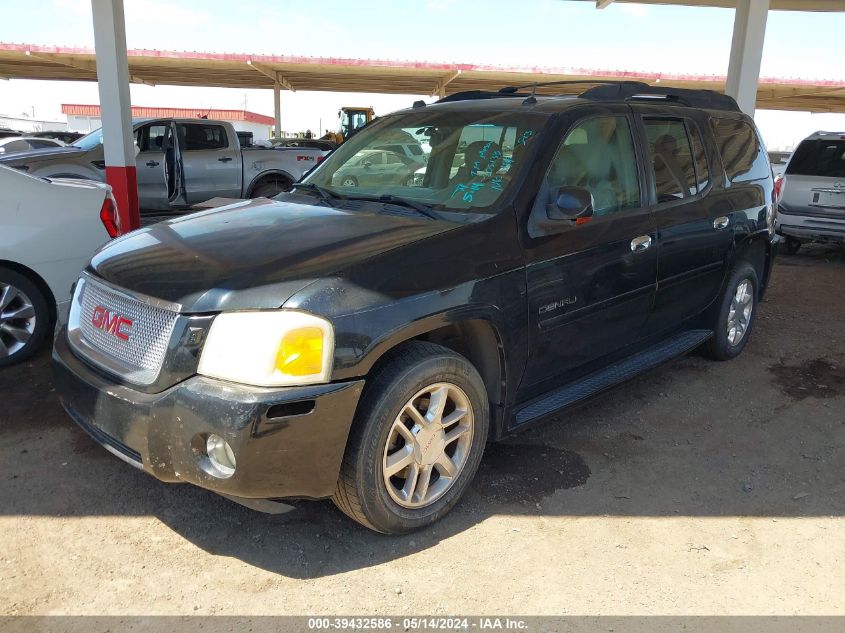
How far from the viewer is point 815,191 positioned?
9492 mm

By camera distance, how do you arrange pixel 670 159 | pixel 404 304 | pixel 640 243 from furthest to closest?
1. pixel 670 159
2. pixel 640 243
3. pixel 404 304

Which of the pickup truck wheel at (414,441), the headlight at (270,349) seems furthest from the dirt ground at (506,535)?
the headlight at (270,349)

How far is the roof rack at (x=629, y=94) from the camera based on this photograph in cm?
401

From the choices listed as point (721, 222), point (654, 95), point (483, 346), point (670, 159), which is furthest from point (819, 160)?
point (483, 346)

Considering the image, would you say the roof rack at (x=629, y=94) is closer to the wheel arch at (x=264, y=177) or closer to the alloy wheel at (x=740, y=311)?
the alloy wheel at (x=740, y=311)

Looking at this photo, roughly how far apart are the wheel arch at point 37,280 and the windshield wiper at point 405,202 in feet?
8.56

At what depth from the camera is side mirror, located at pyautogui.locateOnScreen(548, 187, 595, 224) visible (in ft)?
10.5

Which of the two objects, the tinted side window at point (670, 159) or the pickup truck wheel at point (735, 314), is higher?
the tinted side window at point (670, 159)

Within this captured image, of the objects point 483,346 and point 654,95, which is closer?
point 483,346

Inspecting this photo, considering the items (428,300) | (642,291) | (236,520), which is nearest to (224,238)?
(428,300)

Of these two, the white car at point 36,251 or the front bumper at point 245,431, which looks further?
the white car at point 36,251

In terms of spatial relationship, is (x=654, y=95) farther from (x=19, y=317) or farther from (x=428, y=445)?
(x=19, y=317)

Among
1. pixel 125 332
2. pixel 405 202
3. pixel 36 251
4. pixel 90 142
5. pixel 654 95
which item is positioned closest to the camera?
pixel 125 332

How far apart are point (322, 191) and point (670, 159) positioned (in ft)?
7.07
